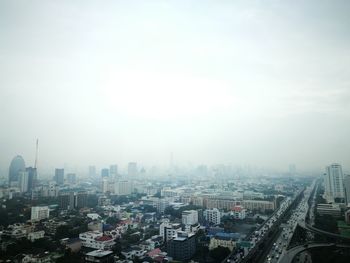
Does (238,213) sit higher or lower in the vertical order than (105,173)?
lower

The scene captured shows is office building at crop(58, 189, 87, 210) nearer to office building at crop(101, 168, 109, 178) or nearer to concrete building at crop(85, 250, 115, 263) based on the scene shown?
Result: concrete building at crop(85, 250, 115, 263)

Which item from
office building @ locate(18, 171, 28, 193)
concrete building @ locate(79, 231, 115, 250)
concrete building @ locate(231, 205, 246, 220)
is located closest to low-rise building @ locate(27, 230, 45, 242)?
concrete building @ locate(79, 231, 115, 250)

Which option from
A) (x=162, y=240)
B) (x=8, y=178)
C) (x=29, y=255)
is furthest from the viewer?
(x=8, y=178)

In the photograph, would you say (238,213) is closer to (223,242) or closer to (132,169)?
(223,242)

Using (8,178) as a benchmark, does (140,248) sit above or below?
below

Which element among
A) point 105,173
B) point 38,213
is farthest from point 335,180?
point 105,173

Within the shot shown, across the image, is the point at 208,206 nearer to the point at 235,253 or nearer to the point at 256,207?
the point at 256,207

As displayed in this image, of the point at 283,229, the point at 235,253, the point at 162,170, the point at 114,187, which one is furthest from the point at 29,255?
the point at 162,170

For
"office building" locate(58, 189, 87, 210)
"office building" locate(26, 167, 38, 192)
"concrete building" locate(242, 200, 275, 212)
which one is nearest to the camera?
"office building" locate(58, 189, 87, 210)

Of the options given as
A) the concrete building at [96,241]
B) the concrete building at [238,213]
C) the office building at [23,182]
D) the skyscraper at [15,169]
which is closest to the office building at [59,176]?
the skyscraper at [15,169]

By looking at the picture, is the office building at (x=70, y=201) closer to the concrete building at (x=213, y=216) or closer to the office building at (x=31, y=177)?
the office building at (x=31, y=177)

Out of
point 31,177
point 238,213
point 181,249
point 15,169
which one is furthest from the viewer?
point 15,169
